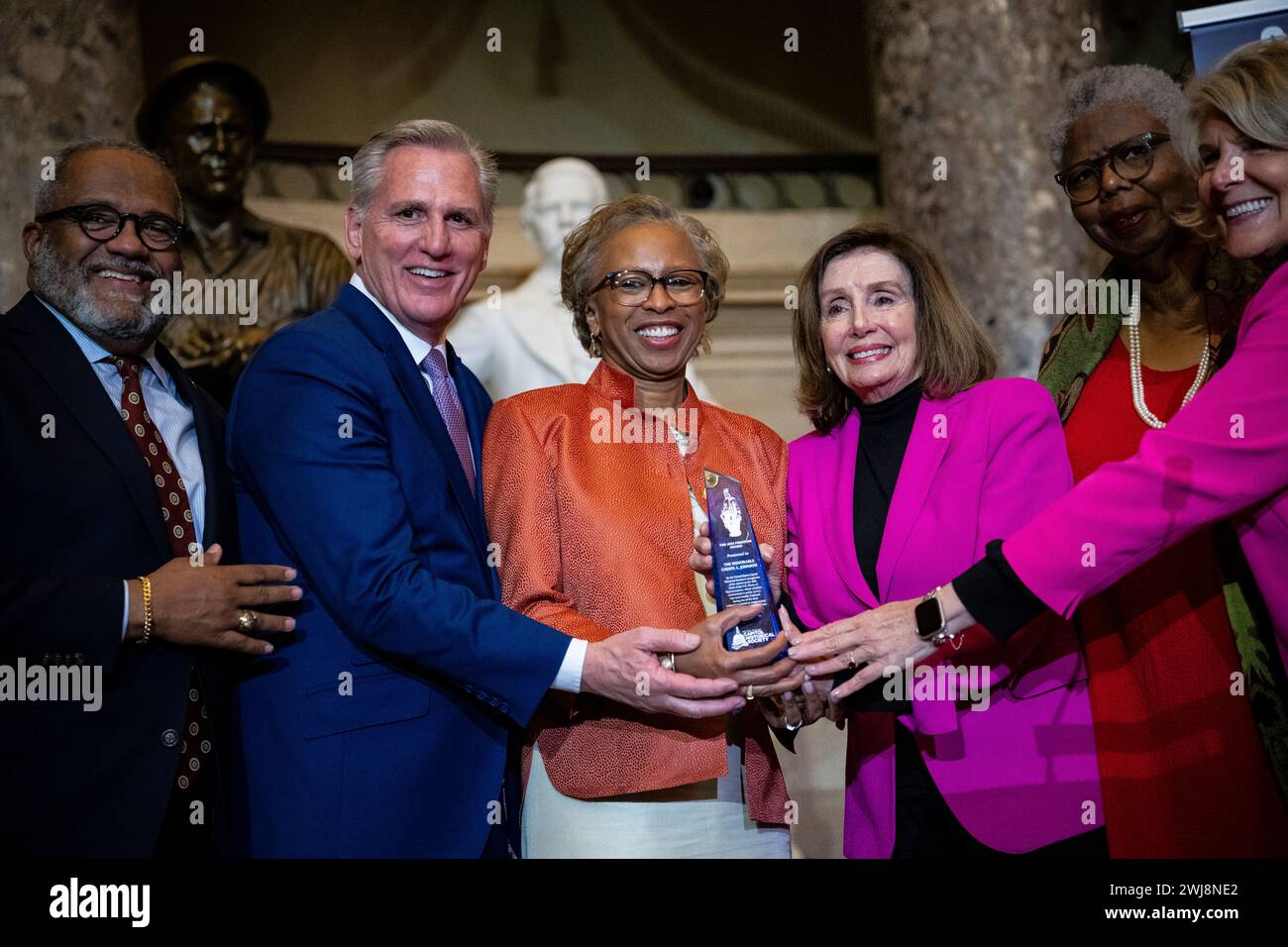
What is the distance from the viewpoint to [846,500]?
7.86 feet

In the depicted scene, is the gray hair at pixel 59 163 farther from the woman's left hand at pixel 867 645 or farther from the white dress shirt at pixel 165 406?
the woman's left hand at pixel 867 645

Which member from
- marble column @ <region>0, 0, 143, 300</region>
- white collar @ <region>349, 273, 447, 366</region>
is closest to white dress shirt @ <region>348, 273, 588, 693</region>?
white collar @ <region>349, 273, 447, 366</region>

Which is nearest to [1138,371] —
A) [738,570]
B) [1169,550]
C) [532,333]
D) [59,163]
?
[1169,550]

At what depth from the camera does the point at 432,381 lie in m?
2.46

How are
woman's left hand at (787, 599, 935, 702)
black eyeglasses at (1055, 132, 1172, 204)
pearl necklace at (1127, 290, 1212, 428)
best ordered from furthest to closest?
black eyeglasses at (1055, 132, 1172, 204) < pearl necklace at (1127, 290, 1212, 428) < woman's left hand at (787, 599, 935, 702)

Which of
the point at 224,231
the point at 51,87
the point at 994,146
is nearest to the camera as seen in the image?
the point at 51,87

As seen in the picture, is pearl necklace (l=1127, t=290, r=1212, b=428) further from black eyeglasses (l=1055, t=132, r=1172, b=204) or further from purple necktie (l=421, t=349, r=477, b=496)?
purple necktie (l=421, t=349, r=477, b=496)

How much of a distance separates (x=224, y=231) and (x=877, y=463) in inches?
115

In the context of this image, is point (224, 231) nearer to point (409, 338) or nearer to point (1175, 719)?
point (409, 338)

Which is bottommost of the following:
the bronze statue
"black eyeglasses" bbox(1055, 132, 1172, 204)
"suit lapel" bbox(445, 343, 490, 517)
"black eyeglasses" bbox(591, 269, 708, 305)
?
"suit lapel" bbox(445, 343, 490, 517)

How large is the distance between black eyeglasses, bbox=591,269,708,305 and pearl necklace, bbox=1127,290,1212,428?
83cm

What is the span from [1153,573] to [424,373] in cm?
136

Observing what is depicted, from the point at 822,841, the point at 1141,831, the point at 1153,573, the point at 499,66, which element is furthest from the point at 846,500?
the point at 499,66

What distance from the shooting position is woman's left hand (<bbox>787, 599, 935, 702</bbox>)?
2.24 metres
